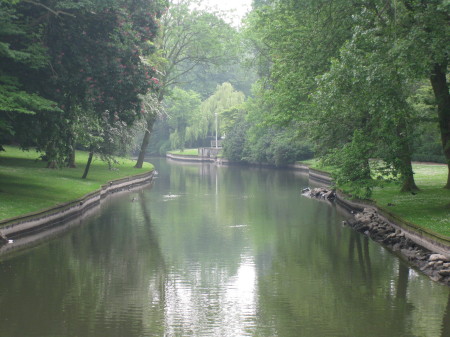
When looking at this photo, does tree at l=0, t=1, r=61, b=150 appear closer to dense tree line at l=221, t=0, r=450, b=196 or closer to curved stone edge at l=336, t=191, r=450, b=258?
dense tree line at l=221, t=0, r=450, b=196

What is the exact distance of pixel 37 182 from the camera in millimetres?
34531

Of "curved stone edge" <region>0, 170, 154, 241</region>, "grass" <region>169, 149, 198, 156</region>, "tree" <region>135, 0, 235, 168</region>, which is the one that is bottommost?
"curved stone edge" <region>0, 170, 154, 241</region>

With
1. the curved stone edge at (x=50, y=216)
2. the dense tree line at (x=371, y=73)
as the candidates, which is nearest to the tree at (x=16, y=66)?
the curved stone edge at (x=50, y=216)

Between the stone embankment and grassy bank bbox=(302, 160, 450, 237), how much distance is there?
0.65 m

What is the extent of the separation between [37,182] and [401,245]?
73.5ft

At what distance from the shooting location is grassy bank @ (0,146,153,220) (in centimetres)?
2545

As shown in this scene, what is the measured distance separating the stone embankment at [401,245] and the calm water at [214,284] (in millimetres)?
435

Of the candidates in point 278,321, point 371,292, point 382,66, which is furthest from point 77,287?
point 382,66

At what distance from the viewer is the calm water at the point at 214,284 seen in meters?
12.6

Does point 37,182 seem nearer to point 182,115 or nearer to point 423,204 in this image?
point 423,204

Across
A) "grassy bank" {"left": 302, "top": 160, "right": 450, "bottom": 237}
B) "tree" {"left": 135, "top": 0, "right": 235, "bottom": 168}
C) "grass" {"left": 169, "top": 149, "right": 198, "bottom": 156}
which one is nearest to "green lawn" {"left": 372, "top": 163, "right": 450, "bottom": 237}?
"grassy bank" {"left": 302, "top": 160, "right": 450, "bottom": 237}

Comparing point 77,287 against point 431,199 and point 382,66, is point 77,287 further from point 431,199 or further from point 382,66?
point 431,199

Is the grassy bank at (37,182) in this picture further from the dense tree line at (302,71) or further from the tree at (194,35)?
the tree at (194,35)

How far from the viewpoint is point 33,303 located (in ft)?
46.6
